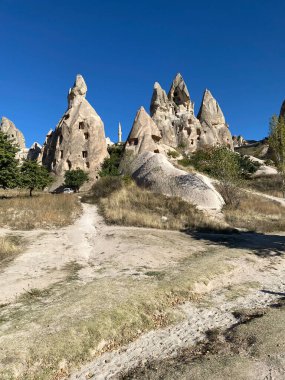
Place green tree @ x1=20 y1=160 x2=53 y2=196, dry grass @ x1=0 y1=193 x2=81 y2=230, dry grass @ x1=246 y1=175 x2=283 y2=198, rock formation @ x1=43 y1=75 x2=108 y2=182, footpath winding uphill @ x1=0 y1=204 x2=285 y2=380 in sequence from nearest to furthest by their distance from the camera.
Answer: footpath winding uphill @ x1=0 y1=204 x2=285 y2=380, dry grass @ x1=0 y1=193 x2=81 y2=230, green tree @ x1=20 y1=160 x2=53 y2=196, dry grass @ x1=246 y1=175 x2=283 y2=198, rock formation @ x1=43 y1=75 x2=108 y2=182

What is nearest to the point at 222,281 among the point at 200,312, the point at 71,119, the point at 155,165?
the point at 200,312

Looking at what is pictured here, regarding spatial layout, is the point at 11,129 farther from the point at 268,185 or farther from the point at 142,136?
the point at 268,185

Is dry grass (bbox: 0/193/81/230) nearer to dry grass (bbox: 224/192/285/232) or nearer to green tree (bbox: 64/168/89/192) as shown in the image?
dry grass (bbox: 224/192/285/232)

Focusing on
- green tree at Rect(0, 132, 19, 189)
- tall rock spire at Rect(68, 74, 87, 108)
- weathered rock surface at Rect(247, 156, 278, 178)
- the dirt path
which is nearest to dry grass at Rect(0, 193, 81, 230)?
green tree at Rect(0, 132, 19, 189)

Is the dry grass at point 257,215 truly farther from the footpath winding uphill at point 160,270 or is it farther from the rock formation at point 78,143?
the rock formation at point 78,143

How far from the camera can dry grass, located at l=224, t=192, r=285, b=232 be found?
23219mm

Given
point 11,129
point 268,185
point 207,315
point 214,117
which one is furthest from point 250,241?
point 11,129

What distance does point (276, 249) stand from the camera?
636 inches

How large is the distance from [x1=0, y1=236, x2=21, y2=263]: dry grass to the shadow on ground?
32.2ft

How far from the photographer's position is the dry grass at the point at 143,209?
863 inches

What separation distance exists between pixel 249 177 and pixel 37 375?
1911 inches

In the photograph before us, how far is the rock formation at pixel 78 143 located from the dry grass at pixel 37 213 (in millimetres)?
26586

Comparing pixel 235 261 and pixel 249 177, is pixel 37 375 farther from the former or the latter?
pixel 249 177

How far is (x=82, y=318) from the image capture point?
7707mm
